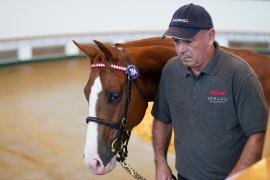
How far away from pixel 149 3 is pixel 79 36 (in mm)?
1453

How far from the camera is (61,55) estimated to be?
8414 millimetres

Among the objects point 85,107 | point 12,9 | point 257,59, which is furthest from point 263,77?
point 12,9

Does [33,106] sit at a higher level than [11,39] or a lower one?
lower

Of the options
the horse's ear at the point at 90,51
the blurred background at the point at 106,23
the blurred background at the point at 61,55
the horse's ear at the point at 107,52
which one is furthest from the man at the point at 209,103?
the blurred background at the point at 106,23

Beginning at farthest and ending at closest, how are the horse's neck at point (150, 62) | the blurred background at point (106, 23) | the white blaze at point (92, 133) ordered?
the blurred background at point (106, 23)
the horse's neck at point (150, 62)
the white blaze at point (92, 133)

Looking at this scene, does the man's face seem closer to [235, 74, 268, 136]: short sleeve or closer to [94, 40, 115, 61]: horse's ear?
[235, 74, 268, 136]: short sleeve

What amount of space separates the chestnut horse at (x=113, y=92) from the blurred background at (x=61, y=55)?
220 centimetres

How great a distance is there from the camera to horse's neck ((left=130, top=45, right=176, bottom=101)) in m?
1.97

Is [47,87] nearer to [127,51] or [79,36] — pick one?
[79,36]

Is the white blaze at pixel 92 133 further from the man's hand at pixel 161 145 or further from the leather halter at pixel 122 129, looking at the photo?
the man's hand at pixel 161 145

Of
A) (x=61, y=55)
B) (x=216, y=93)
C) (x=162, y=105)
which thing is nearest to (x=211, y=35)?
(x=216, y=93)

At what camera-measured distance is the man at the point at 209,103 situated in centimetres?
150

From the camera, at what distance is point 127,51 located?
1.97 m

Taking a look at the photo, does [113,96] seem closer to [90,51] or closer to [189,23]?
[90,51]
